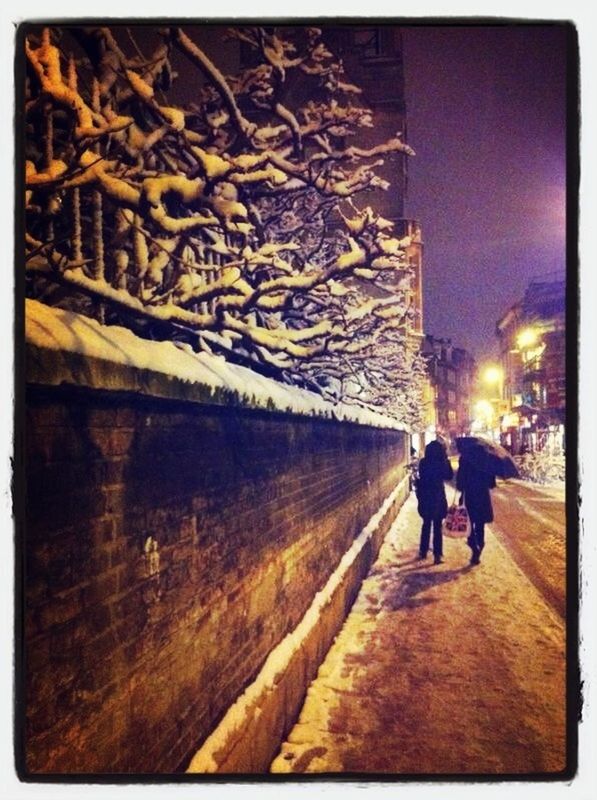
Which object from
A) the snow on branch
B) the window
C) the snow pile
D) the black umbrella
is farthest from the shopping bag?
the window

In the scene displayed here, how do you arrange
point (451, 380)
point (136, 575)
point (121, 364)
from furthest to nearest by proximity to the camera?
point (451, 380), point (136, 575), point (121, 364)

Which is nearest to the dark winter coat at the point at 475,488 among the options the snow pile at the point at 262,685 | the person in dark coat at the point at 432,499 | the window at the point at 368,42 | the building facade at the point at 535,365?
the person in dark coat at the point at 432,499

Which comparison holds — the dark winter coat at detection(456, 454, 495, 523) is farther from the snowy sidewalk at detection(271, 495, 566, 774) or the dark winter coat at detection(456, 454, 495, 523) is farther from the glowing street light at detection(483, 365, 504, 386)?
the glowing street light at detection(483, 365, 504, 386)

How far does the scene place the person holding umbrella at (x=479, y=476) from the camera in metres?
4.43

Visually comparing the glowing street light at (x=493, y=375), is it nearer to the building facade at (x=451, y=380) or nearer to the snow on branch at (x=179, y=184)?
the building facade at (x=451, y=380)

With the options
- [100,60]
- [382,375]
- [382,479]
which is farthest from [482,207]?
[382,479]

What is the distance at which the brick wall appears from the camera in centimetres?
221

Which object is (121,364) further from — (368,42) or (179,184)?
(368,42)

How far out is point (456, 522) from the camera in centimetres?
459

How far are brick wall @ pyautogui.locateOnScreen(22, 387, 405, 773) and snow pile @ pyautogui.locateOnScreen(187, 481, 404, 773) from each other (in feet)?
0.23

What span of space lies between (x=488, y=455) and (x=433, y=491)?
592 mm

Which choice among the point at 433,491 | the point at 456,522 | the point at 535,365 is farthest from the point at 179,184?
the point at 433,491

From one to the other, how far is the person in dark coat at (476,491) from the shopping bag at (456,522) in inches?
1.9
